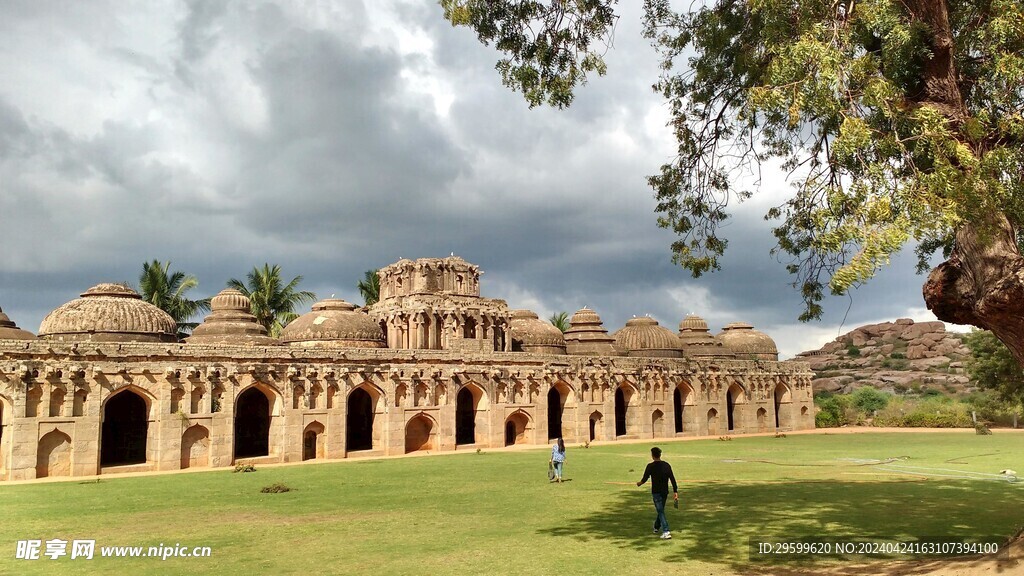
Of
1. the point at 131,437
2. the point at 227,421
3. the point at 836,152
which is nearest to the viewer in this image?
the point at 836,152

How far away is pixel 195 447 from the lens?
3012cm

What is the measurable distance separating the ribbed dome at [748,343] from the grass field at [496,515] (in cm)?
2972

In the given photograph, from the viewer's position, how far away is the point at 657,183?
14250 mm

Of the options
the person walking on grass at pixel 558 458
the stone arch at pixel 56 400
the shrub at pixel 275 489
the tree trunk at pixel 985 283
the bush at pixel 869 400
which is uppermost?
the tree trunk at pixel 985 283

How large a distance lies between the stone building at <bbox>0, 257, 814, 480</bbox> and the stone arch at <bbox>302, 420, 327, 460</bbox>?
91mm

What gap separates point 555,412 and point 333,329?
1627 centimetres

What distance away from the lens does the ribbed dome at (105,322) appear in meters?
31.1

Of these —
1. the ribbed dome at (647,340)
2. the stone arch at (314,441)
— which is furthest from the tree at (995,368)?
the stone arch at (314,441)

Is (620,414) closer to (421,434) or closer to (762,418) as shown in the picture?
(762,418)

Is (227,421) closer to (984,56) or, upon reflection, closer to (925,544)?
(925,544)

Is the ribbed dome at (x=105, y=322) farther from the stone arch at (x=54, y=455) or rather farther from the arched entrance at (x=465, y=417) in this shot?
the arched entrance at (x=465, y=417)

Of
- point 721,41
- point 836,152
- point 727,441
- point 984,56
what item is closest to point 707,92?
point 721,41

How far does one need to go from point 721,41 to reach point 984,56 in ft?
13.6

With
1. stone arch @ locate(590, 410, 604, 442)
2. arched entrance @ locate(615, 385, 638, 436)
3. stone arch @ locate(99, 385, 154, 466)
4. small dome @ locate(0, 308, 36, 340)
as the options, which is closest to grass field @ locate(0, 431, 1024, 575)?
stone arch @ locate(99, 385, 154, 466)
